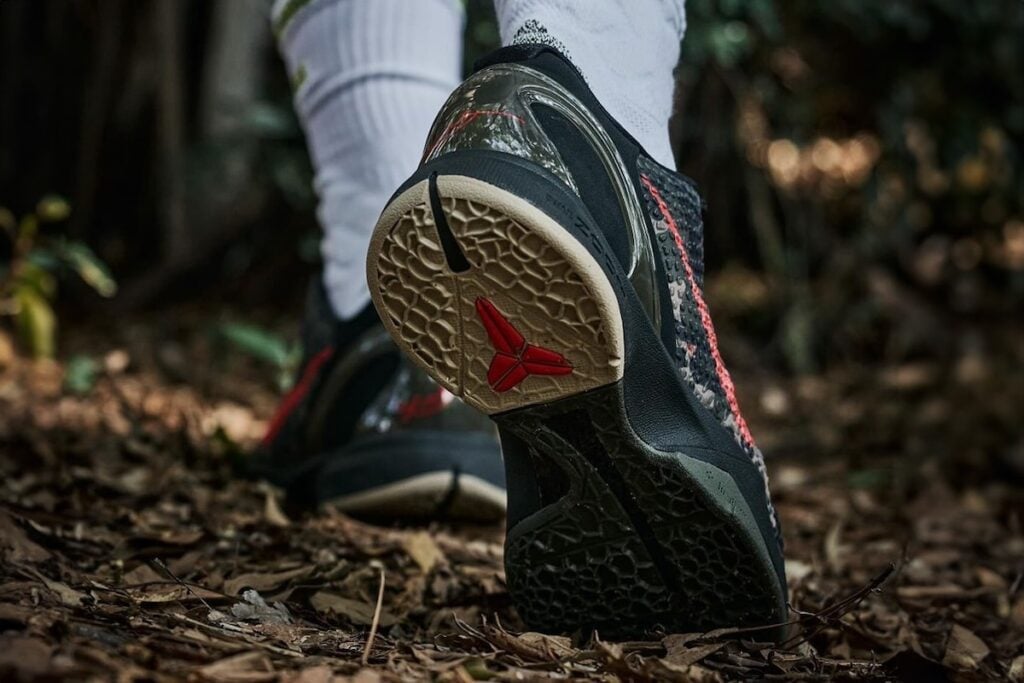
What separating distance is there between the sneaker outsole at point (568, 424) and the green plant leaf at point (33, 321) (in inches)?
65.3

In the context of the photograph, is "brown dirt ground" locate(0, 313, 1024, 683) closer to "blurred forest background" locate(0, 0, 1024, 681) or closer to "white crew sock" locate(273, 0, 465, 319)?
"blurred forest background" locate(0, 0, 1024, 681)

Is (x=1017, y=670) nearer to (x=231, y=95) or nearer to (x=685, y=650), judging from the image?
(x=685, y=650)

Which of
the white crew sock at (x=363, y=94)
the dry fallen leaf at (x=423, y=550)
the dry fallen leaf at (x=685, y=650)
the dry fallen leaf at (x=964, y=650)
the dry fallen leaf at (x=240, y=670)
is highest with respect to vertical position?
the white crew sock at (x=363, y=94)

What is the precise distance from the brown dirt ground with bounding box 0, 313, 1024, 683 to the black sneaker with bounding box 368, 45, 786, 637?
0.19 feet

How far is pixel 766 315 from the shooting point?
377cm

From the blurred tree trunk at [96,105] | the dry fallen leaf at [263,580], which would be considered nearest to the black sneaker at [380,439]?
the dry fallen leaf at [263,580]

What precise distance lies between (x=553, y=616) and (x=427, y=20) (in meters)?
0.79

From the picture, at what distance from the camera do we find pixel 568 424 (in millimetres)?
921

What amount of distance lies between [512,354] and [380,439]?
0.52m

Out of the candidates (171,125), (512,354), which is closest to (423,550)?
(512,354)

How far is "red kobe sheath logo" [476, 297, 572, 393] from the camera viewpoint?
88 cm

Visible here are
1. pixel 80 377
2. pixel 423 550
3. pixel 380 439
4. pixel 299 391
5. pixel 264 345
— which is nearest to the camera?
pixel 423 550

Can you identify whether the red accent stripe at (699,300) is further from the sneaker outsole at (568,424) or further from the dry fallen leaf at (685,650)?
the dry fallen leaf at (685,650)

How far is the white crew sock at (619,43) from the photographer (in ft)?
3.21
